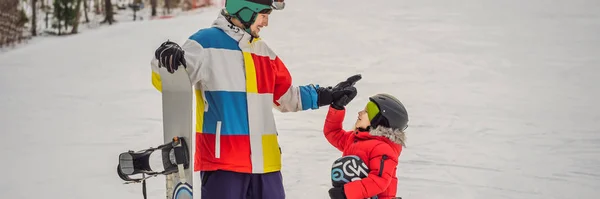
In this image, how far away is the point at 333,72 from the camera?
988 cm

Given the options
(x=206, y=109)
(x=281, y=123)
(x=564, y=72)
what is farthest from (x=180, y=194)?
(x=564, y=72)

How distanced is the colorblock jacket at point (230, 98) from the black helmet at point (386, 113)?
0.66 meters

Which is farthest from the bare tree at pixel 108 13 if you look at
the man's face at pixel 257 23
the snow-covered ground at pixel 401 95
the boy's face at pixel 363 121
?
the man's face at pixel 257 23

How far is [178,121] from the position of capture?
2854mm

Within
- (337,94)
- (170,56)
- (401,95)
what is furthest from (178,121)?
(401,95)

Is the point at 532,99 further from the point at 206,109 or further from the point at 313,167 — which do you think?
the point at 206,109

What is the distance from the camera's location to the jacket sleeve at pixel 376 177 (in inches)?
132

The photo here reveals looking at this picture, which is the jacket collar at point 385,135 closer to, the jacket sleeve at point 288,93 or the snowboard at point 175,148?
the jacket sleeve at point 288,93

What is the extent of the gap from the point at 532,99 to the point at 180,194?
6470 millimetres

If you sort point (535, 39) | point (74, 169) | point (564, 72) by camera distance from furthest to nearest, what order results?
point (535, 39), point (564, 72), point (74, 169)

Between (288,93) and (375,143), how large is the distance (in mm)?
495

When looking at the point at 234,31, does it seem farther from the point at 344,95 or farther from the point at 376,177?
the point at 376,177

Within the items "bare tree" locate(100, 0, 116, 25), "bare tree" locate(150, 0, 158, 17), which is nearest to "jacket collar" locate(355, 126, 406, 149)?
"bare tree" locate(100, 0, 116, 25)

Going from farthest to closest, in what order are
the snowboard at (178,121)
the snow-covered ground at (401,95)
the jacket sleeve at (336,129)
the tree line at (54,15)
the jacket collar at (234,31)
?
the tree line at (54,15) < the snow-covered ground at (401,95) < the jacket sleeve at (336,129) < the jacket collar at (234,31) < the snowboard at (178,121)
